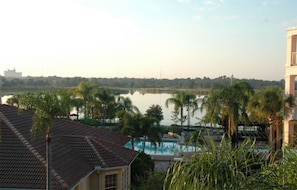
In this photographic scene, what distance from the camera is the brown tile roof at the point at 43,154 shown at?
12.0 meters

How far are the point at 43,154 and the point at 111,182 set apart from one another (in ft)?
11.0

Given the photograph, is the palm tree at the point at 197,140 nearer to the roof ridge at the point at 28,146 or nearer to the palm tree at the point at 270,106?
the roof ridge at the point at 28,146

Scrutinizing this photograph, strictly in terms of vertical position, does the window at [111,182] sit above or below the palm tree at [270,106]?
A: below

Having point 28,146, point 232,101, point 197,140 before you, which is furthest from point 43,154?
point 232,101

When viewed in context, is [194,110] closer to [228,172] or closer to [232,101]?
[232,101]

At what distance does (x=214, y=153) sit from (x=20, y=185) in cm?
852

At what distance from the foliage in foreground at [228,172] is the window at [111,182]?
1028 centimetres

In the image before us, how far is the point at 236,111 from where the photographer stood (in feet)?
93.6

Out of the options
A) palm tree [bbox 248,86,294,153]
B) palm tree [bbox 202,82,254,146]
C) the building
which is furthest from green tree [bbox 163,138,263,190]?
palm tree [bbox 202,82,254,146]

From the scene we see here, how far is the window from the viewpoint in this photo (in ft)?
49.6

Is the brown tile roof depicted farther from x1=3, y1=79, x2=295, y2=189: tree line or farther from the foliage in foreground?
the foliage in foreground

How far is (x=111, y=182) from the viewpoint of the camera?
50.2 feet

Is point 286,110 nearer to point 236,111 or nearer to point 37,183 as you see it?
point 236,111

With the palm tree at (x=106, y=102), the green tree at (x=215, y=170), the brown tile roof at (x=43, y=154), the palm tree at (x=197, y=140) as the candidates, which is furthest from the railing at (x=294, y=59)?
the palm tree at (x=106, y=102)
